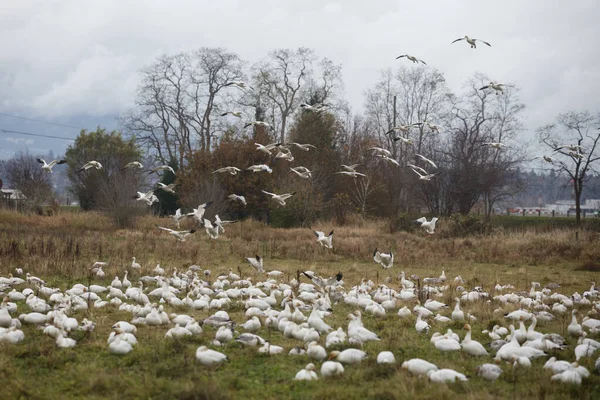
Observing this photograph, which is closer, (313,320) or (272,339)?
(272,339)

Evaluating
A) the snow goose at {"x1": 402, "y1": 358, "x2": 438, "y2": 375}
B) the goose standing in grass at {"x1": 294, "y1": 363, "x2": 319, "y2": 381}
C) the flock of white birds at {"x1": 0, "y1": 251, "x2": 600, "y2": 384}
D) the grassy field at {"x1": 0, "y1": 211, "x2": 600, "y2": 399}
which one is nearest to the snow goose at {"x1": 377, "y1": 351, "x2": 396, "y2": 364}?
the flock of white birds at {"x1": 0, "y1": 251, "x2": 600, "y2": 384}

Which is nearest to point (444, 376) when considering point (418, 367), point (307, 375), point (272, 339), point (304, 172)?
point (418, 367)

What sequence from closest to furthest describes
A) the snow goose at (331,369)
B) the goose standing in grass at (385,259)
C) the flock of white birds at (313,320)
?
the snow goose at (331,369), the flock of white birds at (313,320), the goose standing in grass at (385,259)

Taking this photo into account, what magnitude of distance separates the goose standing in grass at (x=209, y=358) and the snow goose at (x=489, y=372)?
11.4 feet

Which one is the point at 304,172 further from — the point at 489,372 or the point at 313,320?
the point at 489,372

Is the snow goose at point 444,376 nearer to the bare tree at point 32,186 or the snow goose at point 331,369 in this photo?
the snow goose at point 331,369

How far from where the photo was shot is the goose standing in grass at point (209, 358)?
7.87 metres

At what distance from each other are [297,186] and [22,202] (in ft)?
65.3

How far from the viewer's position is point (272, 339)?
972 centimetres

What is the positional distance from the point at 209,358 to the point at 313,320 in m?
2.53

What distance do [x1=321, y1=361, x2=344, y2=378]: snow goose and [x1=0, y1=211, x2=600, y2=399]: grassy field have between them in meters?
0.14

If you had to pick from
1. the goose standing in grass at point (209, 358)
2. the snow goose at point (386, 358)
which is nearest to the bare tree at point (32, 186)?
the goose standing in grass at point (209, 358)

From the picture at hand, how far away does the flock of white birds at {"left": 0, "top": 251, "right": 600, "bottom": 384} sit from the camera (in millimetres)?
8039

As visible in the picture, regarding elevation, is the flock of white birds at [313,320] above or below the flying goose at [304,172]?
below
